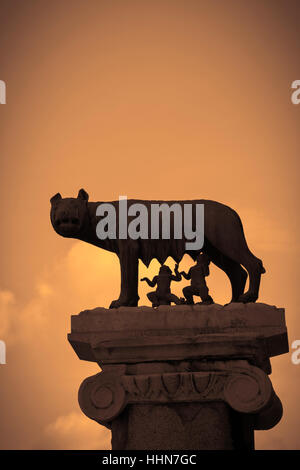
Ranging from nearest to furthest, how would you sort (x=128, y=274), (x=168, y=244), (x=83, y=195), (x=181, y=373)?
1. (x=181, y=373)
2. (x=128, y=274)
3. (x=168, y=244)
4. (x=83, y=195)

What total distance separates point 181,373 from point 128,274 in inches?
74.0

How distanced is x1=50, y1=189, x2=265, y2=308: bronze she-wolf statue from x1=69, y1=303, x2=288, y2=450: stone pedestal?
755 mm

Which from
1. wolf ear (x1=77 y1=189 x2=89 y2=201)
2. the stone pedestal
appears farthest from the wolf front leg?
wolf ear (x1=77 y1=189 x2=89 y2=201)

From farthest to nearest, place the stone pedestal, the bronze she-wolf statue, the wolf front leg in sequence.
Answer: the bronze she-wolf statue, the wolf front leg, the stone pedestal

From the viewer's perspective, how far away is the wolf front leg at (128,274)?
1245 cm

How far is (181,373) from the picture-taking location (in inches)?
450

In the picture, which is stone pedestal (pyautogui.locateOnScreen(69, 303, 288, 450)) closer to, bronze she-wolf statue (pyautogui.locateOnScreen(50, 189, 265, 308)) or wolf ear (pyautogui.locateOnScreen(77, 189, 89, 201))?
bronze she-wolf statue (pyautogui.locateOnScreen(50, 189, 265, 308))

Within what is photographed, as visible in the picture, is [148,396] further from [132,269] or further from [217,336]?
[132,269]

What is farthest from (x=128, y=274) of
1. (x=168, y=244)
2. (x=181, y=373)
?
(x=181, y=373)

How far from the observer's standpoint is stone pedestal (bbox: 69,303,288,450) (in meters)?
11.2

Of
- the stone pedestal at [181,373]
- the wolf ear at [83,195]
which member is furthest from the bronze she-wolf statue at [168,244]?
the stone pedestal at [181,373]

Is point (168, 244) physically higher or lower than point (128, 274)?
higher

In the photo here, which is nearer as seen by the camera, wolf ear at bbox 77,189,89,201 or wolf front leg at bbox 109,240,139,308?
wolf front leg at bbox 109,240,139,308

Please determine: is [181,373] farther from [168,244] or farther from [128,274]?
[168,244]
